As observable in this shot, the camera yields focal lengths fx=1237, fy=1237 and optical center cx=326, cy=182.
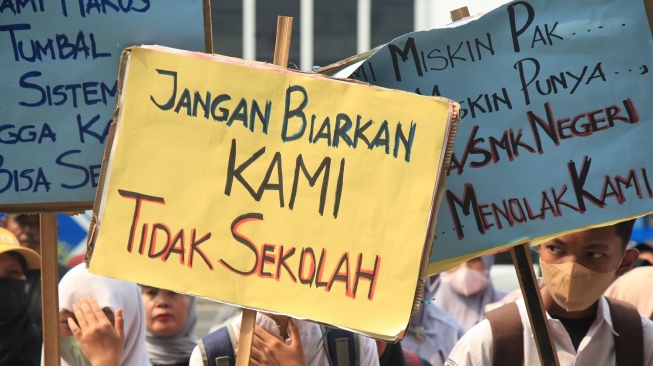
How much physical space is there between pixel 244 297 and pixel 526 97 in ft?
3.52

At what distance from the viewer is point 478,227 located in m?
3.74

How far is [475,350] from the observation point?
395 centimetres

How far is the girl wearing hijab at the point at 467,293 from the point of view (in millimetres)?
7996

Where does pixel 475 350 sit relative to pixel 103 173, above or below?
below

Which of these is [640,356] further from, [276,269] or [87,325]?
[87,325]

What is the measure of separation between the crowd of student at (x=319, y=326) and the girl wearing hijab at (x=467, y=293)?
7.72 feet

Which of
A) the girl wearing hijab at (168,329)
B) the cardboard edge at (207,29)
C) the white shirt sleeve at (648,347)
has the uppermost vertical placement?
the cardboard edge at (207,29)

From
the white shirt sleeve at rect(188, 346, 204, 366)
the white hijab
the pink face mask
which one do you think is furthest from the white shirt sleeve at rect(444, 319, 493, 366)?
the pink face mask

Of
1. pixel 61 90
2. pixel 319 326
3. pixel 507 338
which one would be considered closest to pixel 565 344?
pixel 507 338

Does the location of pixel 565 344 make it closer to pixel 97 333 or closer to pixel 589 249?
pixel 589 249

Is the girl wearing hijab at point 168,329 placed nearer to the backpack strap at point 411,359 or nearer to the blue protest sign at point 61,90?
the backpack strap at point 411,359

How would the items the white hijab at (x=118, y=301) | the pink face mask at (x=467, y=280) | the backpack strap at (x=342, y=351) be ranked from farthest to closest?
the pink face mask at (x=467, y=280) → the white hijab at (x=118, y=301) → the backpack strap at (x=342, y=351)

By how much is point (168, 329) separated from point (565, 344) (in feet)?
8.12

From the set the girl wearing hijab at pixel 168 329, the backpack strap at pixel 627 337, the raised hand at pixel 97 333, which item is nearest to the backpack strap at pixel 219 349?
the raised hand at pixel 97 333
